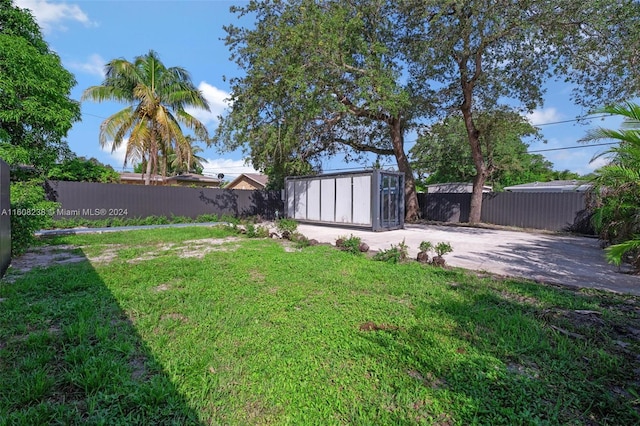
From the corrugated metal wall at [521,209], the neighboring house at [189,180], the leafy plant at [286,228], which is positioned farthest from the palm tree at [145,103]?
the corrugated metal wall at [521,209]

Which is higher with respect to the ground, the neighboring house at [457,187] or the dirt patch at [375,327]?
the neighboring house at [457,187]

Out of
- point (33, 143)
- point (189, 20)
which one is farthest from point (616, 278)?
point (33, 143)

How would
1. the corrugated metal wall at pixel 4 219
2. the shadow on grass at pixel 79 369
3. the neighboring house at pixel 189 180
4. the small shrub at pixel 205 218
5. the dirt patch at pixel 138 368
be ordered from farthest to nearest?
1. the neighboring house at pixel 189 180
2. the small shrub at pixel 205 218
3. the corrugated metal wall at pixel 4 219
4. the dirt patch at pixel 138 368
5. the shadow on grass at pixel 79 369

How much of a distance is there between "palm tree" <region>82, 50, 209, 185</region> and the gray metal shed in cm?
597

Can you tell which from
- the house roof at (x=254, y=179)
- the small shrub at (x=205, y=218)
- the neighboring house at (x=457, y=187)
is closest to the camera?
the small shrub at (x=205, y=218)

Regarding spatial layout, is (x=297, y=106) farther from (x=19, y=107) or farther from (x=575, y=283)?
(x=575, y=283)

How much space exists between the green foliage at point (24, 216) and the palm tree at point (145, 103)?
696cm

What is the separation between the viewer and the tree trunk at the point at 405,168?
42.2ft

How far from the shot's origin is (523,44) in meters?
9.14

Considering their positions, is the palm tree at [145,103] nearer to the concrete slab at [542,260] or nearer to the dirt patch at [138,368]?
the concrete slab at [542,260]

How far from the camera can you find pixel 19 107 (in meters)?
7.26

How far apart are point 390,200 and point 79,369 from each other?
969 centimetres

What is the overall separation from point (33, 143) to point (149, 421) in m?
10.0

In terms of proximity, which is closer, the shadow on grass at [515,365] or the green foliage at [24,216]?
the shadow on grass at [515,365]
